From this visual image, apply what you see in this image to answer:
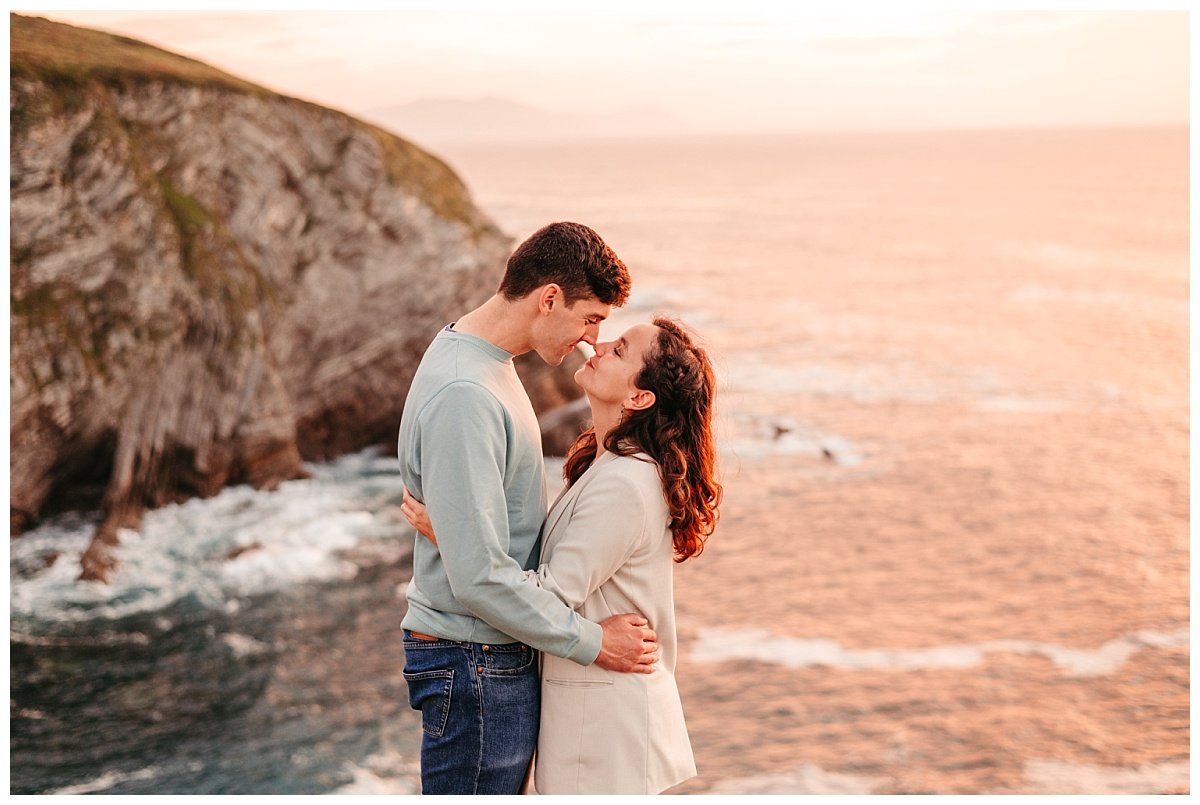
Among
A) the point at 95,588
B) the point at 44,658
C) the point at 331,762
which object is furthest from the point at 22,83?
the point at 331,762

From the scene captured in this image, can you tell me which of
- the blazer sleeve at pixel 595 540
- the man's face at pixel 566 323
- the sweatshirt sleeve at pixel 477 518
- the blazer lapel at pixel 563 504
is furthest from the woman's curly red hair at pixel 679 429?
the sweatshirt sleeve at pixel 477 518

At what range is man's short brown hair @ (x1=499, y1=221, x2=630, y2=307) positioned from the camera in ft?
16.4

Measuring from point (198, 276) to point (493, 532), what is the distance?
1082 inches

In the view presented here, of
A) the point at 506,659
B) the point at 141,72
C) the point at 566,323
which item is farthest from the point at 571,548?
the point at 141,72

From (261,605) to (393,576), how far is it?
3.25 meters

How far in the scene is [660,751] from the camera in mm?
5129

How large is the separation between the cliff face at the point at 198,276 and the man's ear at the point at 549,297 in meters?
23.2

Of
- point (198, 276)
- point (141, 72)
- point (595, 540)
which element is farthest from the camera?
point (141, 72)

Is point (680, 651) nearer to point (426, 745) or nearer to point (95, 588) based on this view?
point (95, 588)

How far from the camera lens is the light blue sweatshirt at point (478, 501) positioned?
460cm

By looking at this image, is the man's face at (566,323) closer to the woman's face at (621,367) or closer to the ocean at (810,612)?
the woman's face at (621,367)

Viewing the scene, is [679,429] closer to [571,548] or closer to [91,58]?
[571,548]

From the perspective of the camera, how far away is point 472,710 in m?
4.98

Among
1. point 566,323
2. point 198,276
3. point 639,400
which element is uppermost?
point 566,323
